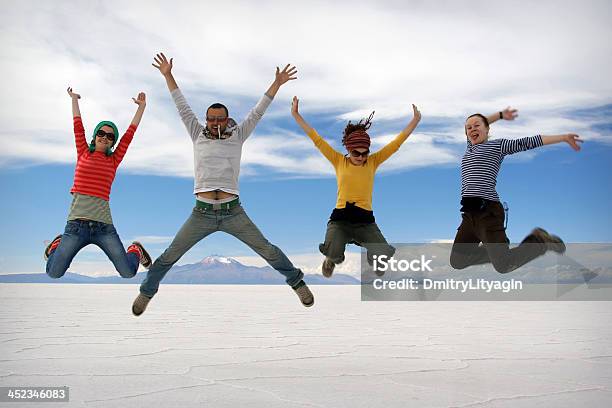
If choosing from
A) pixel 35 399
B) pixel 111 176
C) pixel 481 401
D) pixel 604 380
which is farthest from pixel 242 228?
pixel 604 380

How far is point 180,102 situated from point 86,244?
1778mm

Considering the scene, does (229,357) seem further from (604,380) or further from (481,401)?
(604,380)

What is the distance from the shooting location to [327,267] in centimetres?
650

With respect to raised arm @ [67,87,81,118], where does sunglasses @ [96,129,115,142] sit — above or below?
below

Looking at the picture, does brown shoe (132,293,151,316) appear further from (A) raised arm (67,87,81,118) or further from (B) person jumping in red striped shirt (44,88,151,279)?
(A) raised arm (67,87,81,118)

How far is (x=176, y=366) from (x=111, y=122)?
2.71 metres

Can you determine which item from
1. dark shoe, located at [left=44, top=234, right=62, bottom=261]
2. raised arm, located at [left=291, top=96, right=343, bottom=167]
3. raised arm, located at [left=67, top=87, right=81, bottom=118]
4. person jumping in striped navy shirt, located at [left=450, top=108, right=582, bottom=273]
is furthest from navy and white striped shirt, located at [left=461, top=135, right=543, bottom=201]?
dark shoe, located at [left=44, top=234, right=62, bottom=261]

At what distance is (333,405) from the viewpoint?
123 inches

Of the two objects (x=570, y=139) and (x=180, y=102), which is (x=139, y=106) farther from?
(x=570, y=139)

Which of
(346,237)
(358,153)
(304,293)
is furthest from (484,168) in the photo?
(304,293)

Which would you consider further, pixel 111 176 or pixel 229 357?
pixel 111 176

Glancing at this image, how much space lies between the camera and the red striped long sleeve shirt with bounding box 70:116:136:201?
567 centimetres

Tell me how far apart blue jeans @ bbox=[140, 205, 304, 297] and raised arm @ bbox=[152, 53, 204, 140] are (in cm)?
73

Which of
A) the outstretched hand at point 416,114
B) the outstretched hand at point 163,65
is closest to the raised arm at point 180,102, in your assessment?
the outstretched hand at point 163,65
